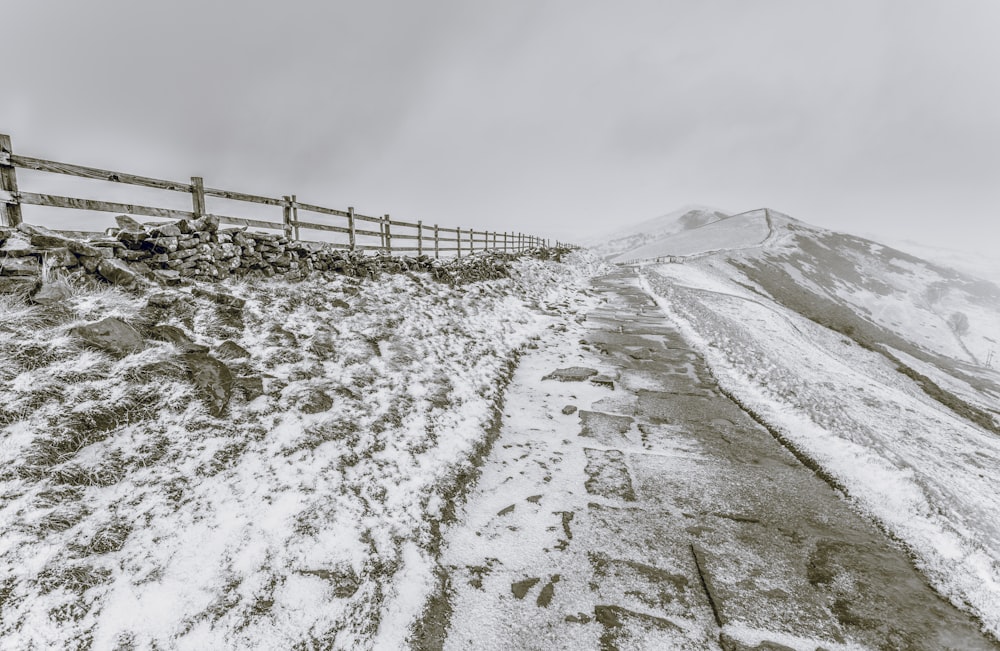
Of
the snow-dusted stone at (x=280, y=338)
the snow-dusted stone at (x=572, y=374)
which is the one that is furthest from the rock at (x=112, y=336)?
the snow-dusted stone at (x=572, y=374)

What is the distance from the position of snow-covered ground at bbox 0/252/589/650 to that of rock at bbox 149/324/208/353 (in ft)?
0.58

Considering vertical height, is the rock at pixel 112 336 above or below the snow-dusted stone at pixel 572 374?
above

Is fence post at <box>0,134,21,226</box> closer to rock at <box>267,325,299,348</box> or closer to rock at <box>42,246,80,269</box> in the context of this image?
rock at <box>42,246,80,269</box>

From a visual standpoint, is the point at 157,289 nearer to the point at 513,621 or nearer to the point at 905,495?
the point at 513,621

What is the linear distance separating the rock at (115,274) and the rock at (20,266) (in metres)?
0.59

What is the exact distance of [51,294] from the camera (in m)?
4.25

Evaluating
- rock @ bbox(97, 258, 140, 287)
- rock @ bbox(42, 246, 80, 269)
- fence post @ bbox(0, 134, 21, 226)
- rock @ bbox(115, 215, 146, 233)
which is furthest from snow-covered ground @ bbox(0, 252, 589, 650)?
fence post @ bbox(0, 134, 21, 226)

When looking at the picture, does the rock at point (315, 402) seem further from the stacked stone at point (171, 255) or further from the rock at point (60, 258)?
the rock at point (60, 258)

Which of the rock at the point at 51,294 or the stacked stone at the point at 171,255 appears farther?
the stacked stone at the point at 171,255

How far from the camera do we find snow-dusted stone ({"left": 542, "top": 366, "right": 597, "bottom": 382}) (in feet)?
23.5

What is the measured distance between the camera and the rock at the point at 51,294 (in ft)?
13.7

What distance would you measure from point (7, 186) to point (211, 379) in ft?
13.9

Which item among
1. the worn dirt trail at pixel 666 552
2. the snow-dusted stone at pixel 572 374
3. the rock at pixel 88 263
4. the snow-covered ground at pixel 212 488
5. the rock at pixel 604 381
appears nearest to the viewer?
the snow-covered ground at pixel 212 488

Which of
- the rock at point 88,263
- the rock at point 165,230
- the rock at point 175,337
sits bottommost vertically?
the rock at point 175,337
